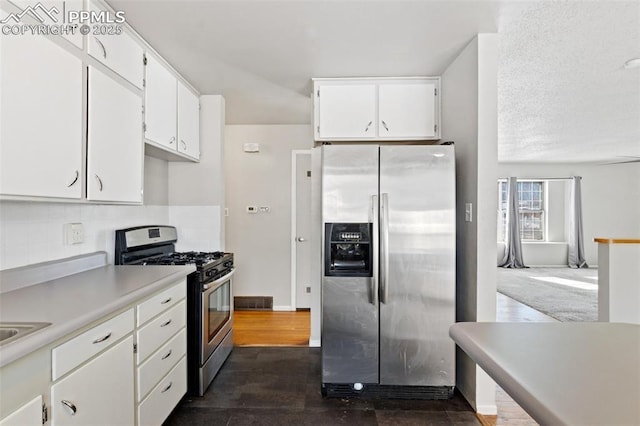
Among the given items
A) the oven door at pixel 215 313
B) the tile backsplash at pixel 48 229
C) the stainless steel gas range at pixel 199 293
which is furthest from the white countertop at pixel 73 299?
the oven door at pixel 215 313

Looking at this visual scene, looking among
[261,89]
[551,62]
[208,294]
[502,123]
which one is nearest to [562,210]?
[502,123]

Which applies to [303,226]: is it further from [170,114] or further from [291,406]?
[291,406]

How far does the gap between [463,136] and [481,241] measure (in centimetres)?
76

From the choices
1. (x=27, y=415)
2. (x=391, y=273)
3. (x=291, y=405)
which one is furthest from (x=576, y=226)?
(x=27, y=415)

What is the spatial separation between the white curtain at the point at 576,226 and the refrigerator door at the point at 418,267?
7220mm

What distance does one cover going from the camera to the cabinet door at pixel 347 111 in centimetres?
284

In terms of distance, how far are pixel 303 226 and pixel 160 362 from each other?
263 cm

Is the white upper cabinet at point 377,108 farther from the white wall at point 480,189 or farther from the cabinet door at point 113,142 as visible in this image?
the cabinet door at point 113,142

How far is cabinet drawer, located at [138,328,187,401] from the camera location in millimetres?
1679

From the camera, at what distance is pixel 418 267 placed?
7.68 ft

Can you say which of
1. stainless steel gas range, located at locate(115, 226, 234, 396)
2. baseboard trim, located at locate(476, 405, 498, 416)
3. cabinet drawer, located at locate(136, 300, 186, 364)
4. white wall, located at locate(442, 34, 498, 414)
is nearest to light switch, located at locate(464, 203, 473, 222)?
white wall, located at locate(442, 34, 498, 414)

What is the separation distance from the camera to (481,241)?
2.21 meters

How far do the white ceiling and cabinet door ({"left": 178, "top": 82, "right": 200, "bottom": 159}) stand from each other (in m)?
0.15

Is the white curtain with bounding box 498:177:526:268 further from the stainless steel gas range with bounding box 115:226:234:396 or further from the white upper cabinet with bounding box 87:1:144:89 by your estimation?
the white upper cabinet with bounding box 87:1:144:89
